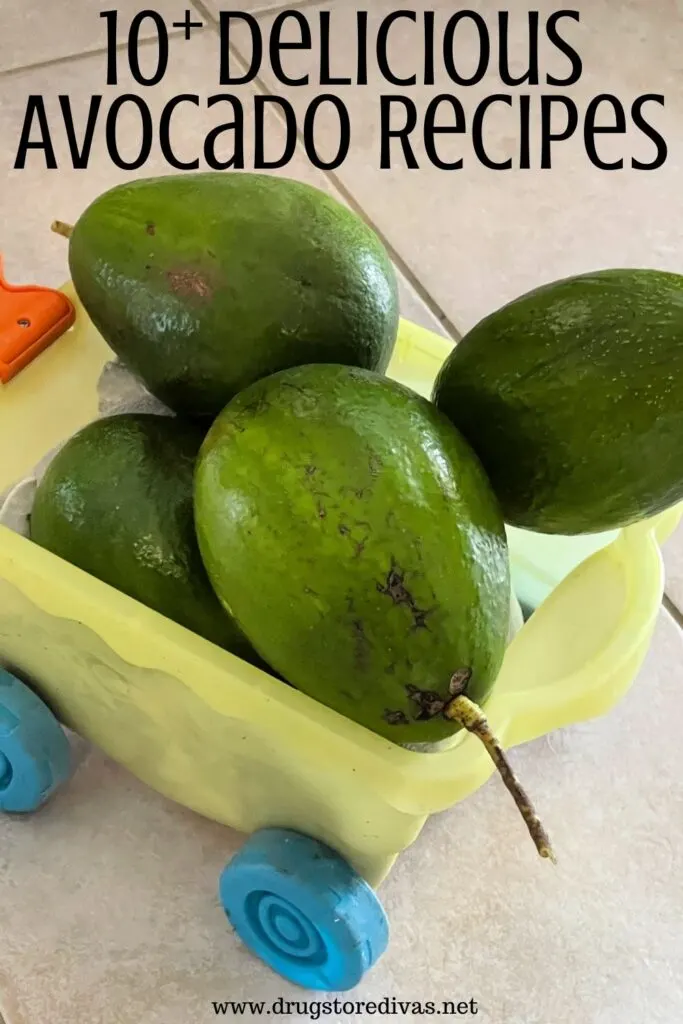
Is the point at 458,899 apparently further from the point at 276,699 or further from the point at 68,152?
the point at 68,152

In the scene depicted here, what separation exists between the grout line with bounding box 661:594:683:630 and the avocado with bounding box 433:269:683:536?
0.23 m

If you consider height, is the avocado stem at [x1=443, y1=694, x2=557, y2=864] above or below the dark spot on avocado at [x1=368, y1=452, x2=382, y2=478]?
below

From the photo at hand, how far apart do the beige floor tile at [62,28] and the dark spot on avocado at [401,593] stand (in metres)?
0.69

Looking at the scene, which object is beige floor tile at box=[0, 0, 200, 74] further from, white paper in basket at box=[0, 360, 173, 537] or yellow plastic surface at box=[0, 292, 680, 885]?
yellow plastic surface at box=[0, 292, 680, 885]

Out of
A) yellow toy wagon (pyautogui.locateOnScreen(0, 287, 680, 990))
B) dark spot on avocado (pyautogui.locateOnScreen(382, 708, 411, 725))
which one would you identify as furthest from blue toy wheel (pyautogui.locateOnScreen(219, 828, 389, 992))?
dark spot on avocado (pyautogui.locateOnScreen(382, 708, 411, 725))

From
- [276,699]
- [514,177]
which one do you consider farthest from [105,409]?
[514,177]

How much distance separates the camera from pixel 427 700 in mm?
337

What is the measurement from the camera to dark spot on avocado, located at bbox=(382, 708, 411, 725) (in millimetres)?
344

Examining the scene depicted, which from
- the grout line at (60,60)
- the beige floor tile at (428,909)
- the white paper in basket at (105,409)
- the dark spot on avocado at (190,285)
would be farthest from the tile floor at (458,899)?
the grout line at (60,60)

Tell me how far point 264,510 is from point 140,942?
0.83 feet

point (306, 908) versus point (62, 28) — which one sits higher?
point (62, 28)

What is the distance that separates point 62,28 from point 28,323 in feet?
1.54

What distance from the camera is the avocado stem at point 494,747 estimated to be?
324mm

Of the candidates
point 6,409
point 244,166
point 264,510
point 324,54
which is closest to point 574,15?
point 324,54
